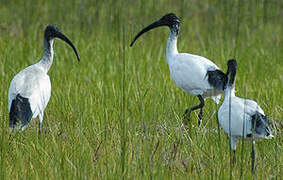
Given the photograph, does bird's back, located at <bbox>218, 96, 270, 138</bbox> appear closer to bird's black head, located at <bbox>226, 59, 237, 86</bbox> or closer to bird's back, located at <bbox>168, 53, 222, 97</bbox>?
bird's black head, located at <bbox>226, 59, 237, 86</bbox>

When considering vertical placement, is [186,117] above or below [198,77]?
below

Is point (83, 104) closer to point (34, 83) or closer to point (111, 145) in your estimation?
point (34, 83)

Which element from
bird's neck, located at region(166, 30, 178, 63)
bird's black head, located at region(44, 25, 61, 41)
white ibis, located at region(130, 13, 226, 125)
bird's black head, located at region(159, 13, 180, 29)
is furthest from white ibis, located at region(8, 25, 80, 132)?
bird's black head, located at region(159, 13, 180, 29)

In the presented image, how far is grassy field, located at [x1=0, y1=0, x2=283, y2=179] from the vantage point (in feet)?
13.5

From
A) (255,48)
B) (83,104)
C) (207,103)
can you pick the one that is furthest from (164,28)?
(83,104)

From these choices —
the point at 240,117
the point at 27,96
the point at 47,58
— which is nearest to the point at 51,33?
the point at 47,58

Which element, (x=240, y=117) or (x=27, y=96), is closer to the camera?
(x=240, y=117)

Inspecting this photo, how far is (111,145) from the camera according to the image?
469 cm

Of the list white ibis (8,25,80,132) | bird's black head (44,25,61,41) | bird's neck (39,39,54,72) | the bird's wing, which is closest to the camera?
white ibis (8,25,80,132)

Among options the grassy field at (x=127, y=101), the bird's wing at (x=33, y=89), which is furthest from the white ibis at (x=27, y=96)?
the grassy field at (x=127, y=101)

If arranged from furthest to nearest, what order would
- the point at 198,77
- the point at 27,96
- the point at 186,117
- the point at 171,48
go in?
the point at 171,48
the point at 198,77
the point at 186,117
the point at 27,96

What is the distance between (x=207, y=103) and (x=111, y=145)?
2.26 metres

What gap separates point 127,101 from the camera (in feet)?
14.1

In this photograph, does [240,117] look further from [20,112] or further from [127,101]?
[20,112]
